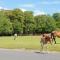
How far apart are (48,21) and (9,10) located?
19.5 metres

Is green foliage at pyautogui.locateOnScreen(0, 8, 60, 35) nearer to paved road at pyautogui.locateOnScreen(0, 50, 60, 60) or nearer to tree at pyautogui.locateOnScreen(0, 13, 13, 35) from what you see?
tree at pyautogui.locateOnScreen(0, 13, 13, 35)

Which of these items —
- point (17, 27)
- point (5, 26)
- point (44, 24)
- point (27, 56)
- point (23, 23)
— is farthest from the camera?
point (44, 24)

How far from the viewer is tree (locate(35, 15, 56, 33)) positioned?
128 m

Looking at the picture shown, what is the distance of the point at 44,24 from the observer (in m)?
134

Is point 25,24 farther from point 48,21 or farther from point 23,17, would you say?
point 48,21

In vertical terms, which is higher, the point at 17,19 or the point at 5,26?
the point at 17,19

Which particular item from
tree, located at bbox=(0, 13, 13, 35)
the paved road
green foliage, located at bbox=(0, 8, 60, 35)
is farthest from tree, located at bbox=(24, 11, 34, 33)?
the paved road

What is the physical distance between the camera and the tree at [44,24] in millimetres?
127938

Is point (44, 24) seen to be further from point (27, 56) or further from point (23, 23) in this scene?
A: point (27, 56)

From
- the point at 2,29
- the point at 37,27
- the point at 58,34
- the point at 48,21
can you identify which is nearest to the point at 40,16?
the point at 48,21

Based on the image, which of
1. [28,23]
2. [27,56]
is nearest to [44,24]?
[28,23]

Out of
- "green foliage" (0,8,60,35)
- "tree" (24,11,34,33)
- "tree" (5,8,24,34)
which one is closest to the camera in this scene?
"green foliage" (0,8,60,35)

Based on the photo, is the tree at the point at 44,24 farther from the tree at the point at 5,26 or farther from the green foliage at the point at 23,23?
the tree at the point at 5,26

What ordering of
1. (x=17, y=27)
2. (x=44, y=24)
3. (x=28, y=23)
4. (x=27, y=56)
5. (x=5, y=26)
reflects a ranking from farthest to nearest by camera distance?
1. (x=44, y=24)
2. (x=28, y=23)
3. (x=17, y=27)
4. (x=5, y=26)
5. (x=27, y=56)
